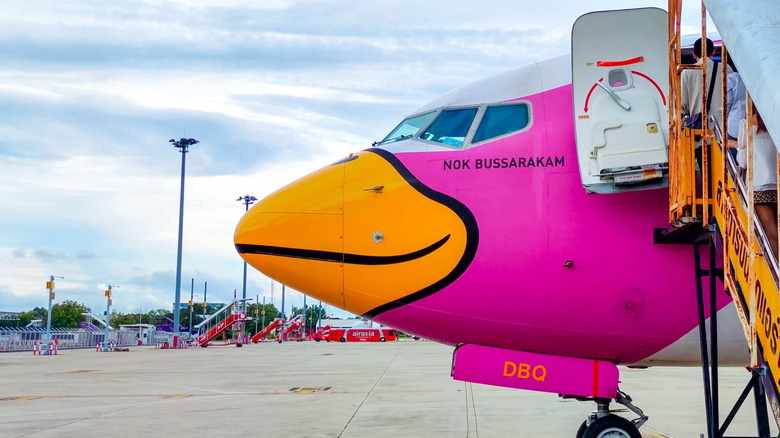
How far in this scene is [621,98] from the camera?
6.46 meters

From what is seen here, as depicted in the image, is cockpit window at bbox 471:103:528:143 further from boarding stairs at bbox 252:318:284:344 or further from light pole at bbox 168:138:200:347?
boarding stairs at bbox 252:318:284:344

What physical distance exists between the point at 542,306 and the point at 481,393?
11.7 m

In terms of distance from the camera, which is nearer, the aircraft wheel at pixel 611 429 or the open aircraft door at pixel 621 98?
the open aircraft door at pixel 621 98

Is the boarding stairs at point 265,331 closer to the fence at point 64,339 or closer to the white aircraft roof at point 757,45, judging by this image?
the fence at point 64,339

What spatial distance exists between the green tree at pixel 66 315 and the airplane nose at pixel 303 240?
5514 inches

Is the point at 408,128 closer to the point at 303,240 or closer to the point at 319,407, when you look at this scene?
the point at 303,240

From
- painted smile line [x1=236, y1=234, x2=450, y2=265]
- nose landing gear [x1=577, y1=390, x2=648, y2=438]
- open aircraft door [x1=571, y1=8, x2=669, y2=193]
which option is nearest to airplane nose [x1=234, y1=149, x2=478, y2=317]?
painted smile line [x1=236, y1=234, x2=450, y2=265]

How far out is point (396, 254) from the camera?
22.4 ft

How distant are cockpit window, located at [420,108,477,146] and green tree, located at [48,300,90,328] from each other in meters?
140

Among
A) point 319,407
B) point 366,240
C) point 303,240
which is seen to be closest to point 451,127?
point 366,240

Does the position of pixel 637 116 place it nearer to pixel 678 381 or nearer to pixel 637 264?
pixel 637 264

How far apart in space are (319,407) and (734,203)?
431 inches

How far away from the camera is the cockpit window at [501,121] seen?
23.5 feet

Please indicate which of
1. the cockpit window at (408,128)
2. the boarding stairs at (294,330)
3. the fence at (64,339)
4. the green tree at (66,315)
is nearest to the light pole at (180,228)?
the fence at (64,339)
